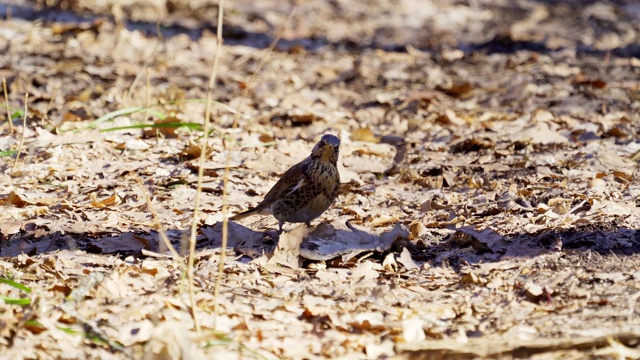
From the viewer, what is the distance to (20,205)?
568cm

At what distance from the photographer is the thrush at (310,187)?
5.19 meters

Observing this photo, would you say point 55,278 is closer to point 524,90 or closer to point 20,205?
point 20,205

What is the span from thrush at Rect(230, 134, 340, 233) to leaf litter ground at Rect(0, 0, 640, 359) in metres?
0.24

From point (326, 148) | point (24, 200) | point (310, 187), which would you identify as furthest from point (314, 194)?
point (24, 200)

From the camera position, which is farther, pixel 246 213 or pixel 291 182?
pixel 246 213

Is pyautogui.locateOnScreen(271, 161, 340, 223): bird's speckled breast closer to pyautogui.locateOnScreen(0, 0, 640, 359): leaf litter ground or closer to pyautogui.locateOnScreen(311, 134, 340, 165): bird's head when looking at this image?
pyautogui.locateOnScreen(311, 134, 340, 165): bird's head

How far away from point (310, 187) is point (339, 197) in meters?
1.14

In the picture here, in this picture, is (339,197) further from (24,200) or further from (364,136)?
(24,200)

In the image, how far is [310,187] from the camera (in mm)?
5180

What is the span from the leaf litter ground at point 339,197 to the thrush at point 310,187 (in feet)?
0.78

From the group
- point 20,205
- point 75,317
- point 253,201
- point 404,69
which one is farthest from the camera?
point 404,69

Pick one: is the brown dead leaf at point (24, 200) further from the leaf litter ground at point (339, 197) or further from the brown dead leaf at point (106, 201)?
the brown dead leaf at point (106, 201)

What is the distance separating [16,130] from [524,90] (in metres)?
5.53

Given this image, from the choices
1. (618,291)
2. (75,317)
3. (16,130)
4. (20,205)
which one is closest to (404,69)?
(16,130)
